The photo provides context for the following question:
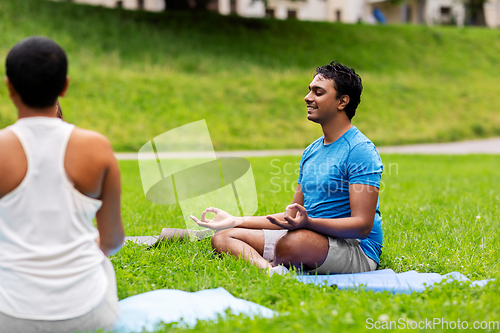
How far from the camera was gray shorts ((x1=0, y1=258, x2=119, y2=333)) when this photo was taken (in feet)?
Answer: 6.65

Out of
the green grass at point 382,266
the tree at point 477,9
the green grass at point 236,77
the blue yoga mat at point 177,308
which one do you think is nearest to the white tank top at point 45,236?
the blue yoga mat at point 177,308

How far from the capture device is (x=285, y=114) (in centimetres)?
1795

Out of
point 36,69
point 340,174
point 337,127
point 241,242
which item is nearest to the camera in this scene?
point 36,69

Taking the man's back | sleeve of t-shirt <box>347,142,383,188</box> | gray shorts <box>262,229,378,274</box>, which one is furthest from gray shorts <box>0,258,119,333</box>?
sleeve of t-shirt <box>347,142,383,188</box>

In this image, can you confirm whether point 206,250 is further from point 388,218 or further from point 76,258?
point 388,218

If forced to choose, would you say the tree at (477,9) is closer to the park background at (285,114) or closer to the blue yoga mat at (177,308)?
the park background at (285,114)

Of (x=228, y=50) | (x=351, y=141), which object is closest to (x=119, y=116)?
(x=228, y=50)

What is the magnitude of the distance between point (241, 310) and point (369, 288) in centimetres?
87

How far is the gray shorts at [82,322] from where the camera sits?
6.65 feet

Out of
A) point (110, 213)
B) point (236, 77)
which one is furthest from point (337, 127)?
point (236, 77)

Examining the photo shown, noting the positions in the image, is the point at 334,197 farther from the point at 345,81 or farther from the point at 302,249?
the point at 345,81

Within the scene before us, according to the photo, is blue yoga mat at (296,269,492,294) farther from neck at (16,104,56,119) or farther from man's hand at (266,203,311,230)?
neck at (16,104,56,119)

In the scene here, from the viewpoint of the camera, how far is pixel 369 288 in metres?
2.92

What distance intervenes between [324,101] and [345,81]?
19cm
